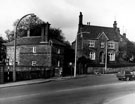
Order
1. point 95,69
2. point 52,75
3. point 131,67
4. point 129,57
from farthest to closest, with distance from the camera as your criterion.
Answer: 1. point 129,57
2. point 131,67
3. point 95,69
4. point 52,75

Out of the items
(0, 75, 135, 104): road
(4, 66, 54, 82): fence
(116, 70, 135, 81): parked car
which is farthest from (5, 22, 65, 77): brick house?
(0, 75, 135, 104): road

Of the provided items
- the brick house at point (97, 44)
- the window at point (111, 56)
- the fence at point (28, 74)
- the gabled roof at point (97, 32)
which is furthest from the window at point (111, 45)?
the fence at point (28, 74)

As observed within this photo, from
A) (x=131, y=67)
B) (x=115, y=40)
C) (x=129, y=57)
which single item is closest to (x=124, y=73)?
(x=131, y=67)

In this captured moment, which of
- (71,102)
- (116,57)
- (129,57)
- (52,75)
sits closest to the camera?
(71,102)

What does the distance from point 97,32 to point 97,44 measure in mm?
3407

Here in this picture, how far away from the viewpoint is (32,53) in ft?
180

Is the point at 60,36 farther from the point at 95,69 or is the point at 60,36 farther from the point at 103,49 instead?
the point at 95,69

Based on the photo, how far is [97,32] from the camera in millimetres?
Answer: 71312

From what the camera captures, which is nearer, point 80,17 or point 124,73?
point 124,73

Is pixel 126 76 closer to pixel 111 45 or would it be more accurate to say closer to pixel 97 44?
pixel 97 44

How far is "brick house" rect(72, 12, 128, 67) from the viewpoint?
6900 cm

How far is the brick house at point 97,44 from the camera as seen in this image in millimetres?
Answer: 69000

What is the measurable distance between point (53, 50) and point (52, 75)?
9.48 meters

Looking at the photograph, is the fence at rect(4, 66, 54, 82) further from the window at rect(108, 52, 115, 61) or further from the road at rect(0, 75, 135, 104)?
the window at rect(108, 52, 115, 61)
